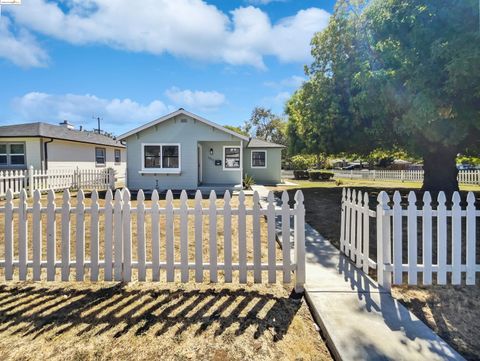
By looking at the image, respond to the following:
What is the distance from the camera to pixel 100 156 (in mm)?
23391

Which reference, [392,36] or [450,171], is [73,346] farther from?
[450,171]

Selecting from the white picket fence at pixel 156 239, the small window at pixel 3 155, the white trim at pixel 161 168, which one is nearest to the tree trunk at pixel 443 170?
the white trim at pixel 161 168

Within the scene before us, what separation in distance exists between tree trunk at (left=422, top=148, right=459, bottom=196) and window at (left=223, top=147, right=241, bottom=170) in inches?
389

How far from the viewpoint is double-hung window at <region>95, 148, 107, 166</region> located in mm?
22875

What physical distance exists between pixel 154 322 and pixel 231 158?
579 inches

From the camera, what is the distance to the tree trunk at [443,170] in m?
13.0

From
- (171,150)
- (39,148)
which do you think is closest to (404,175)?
(171,150)

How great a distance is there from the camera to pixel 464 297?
131 inches

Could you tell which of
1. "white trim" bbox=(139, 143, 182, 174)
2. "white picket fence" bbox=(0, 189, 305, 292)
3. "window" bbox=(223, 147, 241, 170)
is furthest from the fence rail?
"white picket fence" bbox=(0, 189, 305, 292)

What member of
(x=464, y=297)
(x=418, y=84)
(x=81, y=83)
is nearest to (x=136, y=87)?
(x=81, y=83)

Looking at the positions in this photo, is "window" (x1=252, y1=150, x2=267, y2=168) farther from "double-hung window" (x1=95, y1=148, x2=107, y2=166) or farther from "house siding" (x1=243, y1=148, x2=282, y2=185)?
"double-hung window" (x1=95, y1=148, x2=107, y2=166)

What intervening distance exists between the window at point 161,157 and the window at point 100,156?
9.86 m

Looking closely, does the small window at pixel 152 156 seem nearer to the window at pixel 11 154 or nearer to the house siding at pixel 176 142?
the house siding at pixel 176 142

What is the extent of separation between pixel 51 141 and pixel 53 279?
17.5 metres
